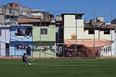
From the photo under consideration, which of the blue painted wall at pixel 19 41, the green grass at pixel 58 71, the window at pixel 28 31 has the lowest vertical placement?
the green grass at pixel 58 71

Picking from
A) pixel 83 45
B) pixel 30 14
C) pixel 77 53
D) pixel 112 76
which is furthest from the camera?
pixel 30 14

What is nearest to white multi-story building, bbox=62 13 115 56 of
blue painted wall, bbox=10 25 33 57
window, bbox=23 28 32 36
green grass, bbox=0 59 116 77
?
window, bbox=23 28 32 36

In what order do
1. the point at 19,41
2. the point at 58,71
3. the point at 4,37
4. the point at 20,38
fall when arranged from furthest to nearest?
the point at 4,37, the point at 20,38, the point at 19,41, the point at 58,71

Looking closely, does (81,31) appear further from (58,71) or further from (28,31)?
(58,71)

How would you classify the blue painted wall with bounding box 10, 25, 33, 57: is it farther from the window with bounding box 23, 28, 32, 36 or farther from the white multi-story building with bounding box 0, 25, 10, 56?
the white multi-story building with bounding box 0, 25, 10, 56

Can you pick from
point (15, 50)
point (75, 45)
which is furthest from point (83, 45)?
point (15, 50)

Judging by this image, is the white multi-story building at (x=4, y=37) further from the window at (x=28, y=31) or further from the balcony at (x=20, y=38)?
the window at (x=28, y=31)

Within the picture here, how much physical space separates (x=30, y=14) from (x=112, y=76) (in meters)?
86.9

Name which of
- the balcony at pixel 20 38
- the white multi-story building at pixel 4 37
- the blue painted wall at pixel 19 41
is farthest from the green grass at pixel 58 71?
the white multi-story building at pixel 4 37

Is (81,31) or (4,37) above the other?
(81,31)

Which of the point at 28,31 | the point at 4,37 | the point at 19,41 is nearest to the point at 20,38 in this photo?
the point at 19,41

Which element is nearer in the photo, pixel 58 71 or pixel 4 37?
pixel 58 71

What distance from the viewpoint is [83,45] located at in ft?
163

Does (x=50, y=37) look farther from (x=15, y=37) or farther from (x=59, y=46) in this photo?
(x=15, y=37)
